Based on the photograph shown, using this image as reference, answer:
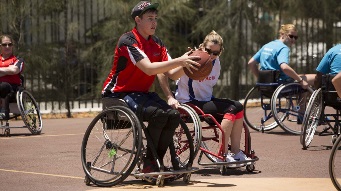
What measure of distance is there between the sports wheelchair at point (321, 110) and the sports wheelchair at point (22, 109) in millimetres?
4388

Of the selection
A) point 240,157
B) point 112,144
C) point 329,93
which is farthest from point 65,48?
point 112,144

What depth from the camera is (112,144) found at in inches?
369

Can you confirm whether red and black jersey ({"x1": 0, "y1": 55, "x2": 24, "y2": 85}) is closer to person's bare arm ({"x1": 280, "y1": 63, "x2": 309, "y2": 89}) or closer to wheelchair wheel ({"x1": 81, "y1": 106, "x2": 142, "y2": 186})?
person's bare arm ({"x1": 280, "y1": 63, "x2": 309, "y2": 89})

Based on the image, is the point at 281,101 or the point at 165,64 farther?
the point at 281,101

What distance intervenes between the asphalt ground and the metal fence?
361 centimetres

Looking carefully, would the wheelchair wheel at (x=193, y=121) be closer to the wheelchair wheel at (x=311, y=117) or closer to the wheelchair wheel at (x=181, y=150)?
the wheelchair wheel at (x=181, y=150)

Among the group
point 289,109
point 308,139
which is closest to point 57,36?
point 289,109

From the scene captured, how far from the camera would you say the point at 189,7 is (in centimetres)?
2020

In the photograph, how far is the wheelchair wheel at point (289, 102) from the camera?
14.8m

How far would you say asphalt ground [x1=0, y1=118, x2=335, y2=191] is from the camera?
934 centimetres

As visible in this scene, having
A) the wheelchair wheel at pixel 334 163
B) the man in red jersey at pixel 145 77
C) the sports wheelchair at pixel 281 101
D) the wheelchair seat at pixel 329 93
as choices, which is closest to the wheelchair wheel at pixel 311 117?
the wheelchair seat at pixel 329 93

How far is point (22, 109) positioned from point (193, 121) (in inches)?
216

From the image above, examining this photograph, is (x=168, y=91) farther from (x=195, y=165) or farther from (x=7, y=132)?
(x=7, y=132)

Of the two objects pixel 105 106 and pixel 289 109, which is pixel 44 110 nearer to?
pixel 289 109
